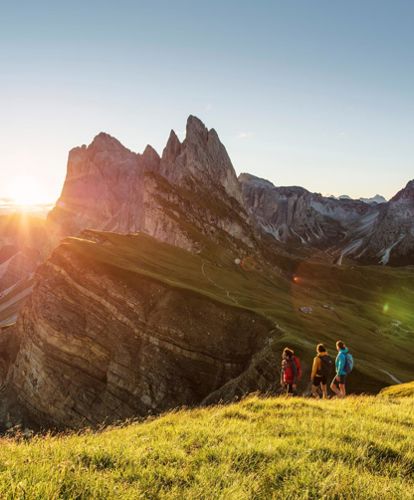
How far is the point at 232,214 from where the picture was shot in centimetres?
19338

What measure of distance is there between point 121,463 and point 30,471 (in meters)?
1.88

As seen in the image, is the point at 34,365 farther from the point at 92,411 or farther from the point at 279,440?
the point at 279,440

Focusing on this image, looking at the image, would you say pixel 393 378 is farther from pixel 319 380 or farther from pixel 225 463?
pixel 225 463

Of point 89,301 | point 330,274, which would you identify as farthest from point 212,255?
point 89,301

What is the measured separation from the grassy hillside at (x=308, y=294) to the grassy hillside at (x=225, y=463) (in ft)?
92.2

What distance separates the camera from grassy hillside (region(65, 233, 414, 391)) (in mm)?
49119

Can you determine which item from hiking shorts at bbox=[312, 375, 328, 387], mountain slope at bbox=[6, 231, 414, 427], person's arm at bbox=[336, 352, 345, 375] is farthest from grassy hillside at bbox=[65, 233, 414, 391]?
hiking shorts at bbox=[312, 375, 328, 387]

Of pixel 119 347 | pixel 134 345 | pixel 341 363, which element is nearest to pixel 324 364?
pixel 341 363

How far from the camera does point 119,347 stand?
52.5m

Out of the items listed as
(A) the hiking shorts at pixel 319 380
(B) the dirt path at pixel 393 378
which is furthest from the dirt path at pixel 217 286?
(A) the hiking shorts at pixel 319 380

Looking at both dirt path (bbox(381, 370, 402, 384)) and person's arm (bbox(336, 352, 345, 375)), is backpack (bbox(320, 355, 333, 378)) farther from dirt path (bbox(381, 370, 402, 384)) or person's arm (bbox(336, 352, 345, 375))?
dirt path (bbox(381, 370, 402, 384))

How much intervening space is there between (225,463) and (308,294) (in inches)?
4884

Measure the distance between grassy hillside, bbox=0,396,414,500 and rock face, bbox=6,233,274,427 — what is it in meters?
37.3

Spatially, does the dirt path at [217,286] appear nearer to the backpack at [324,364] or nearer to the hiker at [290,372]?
the hiker at [290,372]
